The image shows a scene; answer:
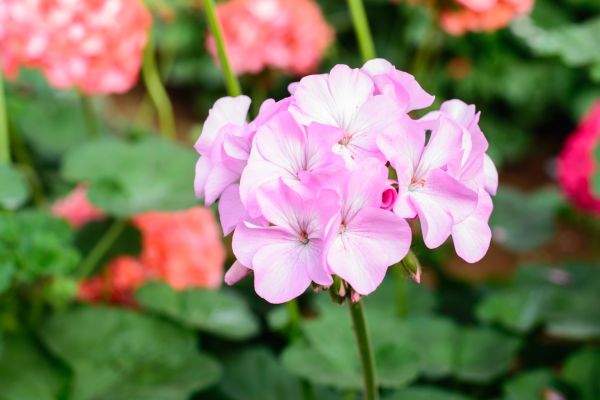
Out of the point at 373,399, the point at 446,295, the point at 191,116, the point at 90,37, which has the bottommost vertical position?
the point at 191,116

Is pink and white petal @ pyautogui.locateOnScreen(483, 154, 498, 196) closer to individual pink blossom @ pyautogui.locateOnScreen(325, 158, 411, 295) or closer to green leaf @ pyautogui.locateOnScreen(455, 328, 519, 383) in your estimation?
individual pink blossom @ pyautogui.locateOnScreen(325, 158, 411, 295)

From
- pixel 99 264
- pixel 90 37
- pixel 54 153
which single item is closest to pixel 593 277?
pixel 99 264

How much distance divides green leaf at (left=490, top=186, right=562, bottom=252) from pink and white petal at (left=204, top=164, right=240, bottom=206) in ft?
3.41

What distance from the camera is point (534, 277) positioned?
1603 millimetres

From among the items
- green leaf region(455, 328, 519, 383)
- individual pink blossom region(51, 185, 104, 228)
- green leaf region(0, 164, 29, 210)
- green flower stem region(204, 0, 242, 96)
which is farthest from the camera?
individual pink blossom region(51, 185, 104, 228)

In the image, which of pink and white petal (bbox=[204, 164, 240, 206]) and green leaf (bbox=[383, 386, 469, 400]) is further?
green leaf (bbox=[383, 386, 469, 400])

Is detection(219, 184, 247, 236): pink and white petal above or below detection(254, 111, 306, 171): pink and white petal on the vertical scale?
below

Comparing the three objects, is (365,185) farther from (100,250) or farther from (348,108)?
(100,250)

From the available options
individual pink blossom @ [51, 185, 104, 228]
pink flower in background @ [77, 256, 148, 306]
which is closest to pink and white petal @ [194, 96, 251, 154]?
pink flower in background @ [77, 256, 148, 306]

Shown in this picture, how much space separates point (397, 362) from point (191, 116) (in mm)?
3324

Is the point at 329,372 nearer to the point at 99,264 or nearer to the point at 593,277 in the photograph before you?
the point at 99,264

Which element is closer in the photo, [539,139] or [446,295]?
[446,295]

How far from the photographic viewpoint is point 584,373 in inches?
50.7

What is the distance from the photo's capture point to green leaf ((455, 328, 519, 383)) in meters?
1.28
